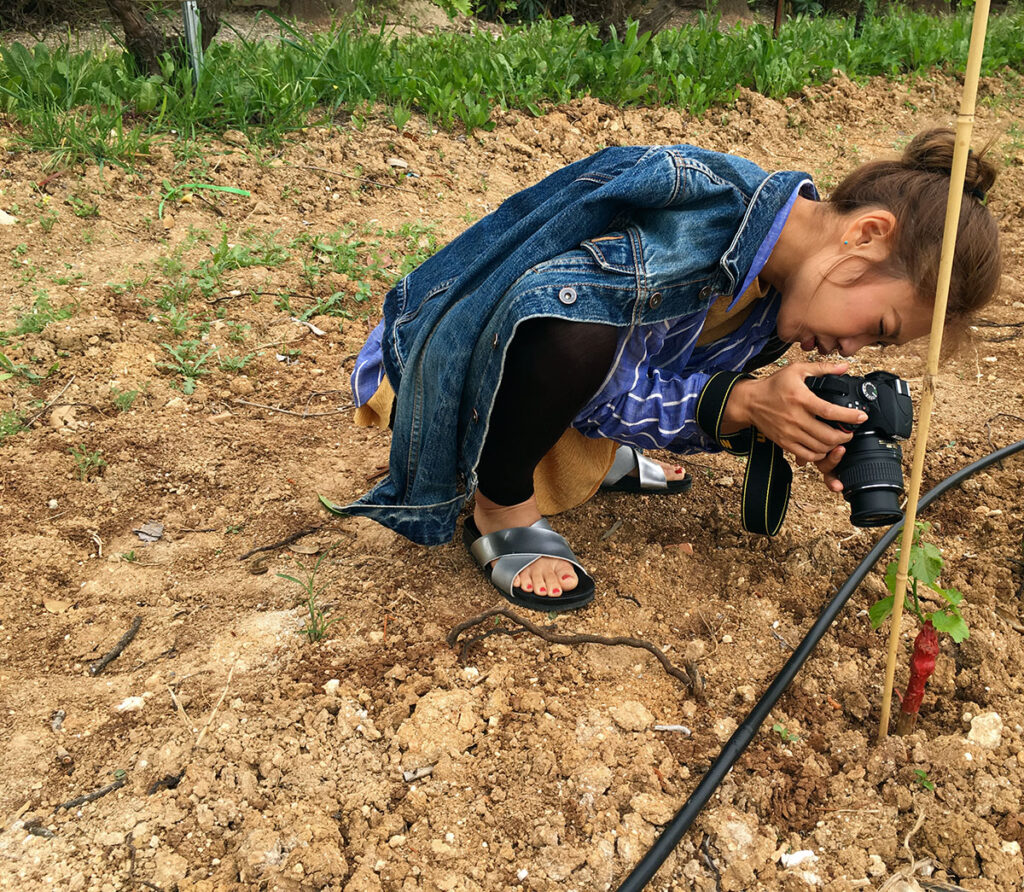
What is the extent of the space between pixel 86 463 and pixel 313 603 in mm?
750

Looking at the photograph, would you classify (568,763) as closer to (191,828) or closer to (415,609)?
(415,609)

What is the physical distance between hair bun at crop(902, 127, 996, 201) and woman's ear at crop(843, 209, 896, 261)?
0.15 m

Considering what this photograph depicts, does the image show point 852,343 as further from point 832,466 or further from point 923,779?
point 923,779

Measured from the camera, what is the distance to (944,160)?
157cm

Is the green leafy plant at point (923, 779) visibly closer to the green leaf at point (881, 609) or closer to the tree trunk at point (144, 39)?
the green leaf at point (881, 609)

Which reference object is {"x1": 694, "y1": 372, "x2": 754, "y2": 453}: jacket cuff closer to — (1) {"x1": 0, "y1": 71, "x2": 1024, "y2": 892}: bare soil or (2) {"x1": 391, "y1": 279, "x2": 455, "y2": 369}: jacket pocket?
(1) {"x1": 0, "y1": 71, "x2": 1024, "y2": 892}: bare soil

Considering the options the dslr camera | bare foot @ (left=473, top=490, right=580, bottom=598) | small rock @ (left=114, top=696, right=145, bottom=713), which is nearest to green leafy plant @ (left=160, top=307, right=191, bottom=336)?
bare foot @ (left=473, top=490, right=580, bottom=598)

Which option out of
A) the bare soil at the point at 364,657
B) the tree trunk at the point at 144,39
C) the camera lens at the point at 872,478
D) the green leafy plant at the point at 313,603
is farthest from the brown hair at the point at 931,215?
the tree trunk at the point at 144,39

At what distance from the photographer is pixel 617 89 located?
4137 mm

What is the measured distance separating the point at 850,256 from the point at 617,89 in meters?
2.95

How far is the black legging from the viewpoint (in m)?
1.54

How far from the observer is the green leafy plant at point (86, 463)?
78.9 inches

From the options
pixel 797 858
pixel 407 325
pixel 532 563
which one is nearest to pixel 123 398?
pixel 407 325

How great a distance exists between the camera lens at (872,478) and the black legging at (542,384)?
46cm
